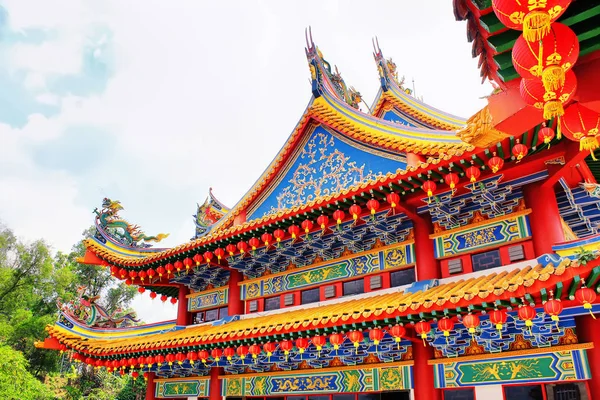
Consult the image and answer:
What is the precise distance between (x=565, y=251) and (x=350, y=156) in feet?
15.9

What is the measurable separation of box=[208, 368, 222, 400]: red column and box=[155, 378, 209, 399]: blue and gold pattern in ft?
0.62

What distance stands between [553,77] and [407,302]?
13.5ft

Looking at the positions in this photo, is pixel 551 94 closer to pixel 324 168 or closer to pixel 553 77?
pixel 553 77

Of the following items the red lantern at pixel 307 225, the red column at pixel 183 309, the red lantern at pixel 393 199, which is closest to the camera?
the red lantern at pixel 393 199

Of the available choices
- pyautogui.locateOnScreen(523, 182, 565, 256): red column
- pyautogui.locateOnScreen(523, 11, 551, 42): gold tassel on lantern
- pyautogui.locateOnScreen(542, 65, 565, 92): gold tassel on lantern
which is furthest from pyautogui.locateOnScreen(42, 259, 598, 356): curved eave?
pyautogui.locateOnScreen(523, 11, 551, 42): gold tassel on lantern

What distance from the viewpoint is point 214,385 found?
10570mm

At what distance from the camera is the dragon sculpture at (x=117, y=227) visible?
522 inches

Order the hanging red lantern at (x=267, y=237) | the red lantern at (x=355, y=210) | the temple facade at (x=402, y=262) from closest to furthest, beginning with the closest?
1. the temple facade at (x=402, y=262)
2. the red lantern at (x=355, y=210)
3. the hanging red lantern at (x=267, y=237)

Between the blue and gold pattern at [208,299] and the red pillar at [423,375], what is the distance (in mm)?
5425

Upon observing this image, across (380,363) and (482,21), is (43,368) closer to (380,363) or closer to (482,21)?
(380,363)

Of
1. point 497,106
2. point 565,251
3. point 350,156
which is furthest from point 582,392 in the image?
point 350,156

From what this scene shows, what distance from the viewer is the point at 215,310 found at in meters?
11.9

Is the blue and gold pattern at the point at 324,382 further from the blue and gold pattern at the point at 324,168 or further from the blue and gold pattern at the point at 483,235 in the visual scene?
the blue and gold pattern at the point at 324,168

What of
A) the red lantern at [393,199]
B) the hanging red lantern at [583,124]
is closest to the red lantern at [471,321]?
the red lantern at [393,199]
